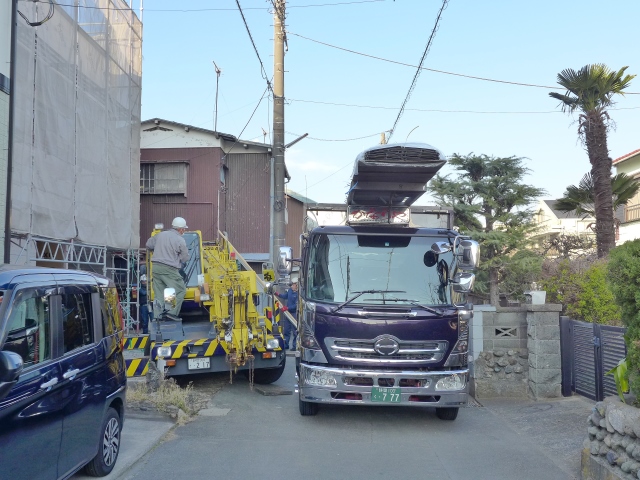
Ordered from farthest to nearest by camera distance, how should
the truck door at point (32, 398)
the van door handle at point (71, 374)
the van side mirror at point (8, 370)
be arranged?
the van door handle at point (71, 374) → the truck door at point (32, 398) → the van side mirror at point (8, 370)

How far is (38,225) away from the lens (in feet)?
40.9

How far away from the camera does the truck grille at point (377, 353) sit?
773 centimetres

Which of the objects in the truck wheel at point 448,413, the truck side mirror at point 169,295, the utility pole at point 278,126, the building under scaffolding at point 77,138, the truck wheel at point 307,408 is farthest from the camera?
the utility pole at point 278,126

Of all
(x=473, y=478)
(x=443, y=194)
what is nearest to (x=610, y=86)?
(x=443, y=194)

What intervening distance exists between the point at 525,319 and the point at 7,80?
9796 mm

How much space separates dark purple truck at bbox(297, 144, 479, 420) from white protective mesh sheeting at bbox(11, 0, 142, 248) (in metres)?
6.61

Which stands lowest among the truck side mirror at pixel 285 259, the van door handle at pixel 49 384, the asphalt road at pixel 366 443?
the asphalt road at pixel 366 443

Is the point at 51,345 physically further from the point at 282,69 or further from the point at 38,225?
the point at 282,69

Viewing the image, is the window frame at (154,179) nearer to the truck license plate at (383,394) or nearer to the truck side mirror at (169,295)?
the truck side mirror at (169,295)

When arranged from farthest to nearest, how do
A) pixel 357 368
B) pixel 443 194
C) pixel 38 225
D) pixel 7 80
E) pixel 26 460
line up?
pixel 443 194, pixel 38 225, pixel 7 80, pixel 357 368, pixel 26 460

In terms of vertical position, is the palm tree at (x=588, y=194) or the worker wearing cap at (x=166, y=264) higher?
the palm tree at (x=588, y=194)

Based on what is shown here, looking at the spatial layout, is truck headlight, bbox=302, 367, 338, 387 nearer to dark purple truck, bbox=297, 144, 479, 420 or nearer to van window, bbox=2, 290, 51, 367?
dark purple truck, bbox=297, 144, 479, 420

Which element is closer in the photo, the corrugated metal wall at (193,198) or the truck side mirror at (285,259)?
the truck side mirror at (285,259)

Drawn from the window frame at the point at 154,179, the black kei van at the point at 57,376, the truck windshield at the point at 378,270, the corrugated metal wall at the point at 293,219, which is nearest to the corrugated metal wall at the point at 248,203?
the window frame at the point at 154,179
